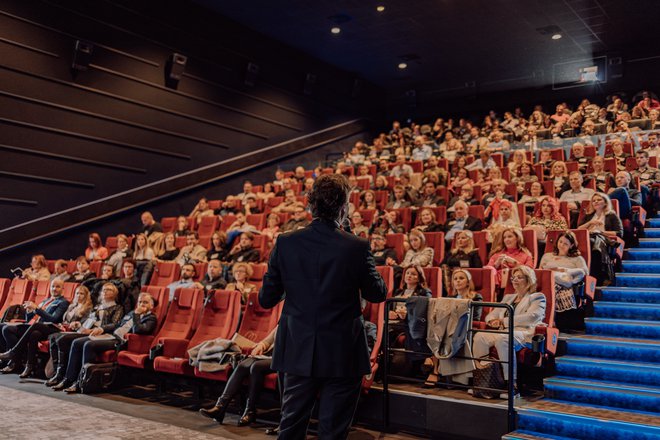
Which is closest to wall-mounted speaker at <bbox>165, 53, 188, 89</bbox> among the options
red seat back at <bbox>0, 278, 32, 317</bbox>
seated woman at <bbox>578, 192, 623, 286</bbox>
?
red seat back at <bbox>0, 278, 32, 317</bbox>

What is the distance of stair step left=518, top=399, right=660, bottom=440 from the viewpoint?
254cm

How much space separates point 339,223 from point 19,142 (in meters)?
6.06

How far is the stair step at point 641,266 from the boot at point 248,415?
2917mm

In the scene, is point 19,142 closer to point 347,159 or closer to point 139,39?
point 139,39

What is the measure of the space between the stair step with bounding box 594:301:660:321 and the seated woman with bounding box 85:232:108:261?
4.99 meters

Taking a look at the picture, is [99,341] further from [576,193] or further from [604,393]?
[576,193]

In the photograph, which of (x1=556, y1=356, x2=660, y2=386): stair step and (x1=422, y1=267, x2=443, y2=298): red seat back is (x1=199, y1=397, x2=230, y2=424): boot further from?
(x1=556, y1=356, x2=660, y2=386): stair step

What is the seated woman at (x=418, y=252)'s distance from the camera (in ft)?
14.2

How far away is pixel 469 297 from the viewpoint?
3.46 meters

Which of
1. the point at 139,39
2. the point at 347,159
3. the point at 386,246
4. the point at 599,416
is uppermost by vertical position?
the point at 139,39

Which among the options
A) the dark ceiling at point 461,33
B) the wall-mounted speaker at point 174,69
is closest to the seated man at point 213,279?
the wall-mounted speaker at point 174,69

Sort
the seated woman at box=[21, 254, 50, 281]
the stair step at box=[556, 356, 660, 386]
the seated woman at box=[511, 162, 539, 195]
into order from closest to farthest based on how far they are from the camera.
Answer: the stair step at box=[556, 356, 660, 386]
the seated woman at box=[511, 162, 539, 195]
the seated woman at box=[21, 254, 50, 281]

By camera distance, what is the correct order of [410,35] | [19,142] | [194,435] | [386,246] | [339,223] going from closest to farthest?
[339,223] < [194,435] < [386,246] < [19,142] < [410,35]

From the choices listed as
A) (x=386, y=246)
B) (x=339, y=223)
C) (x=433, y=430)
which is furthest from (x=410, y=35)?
(x=339, y=223)
